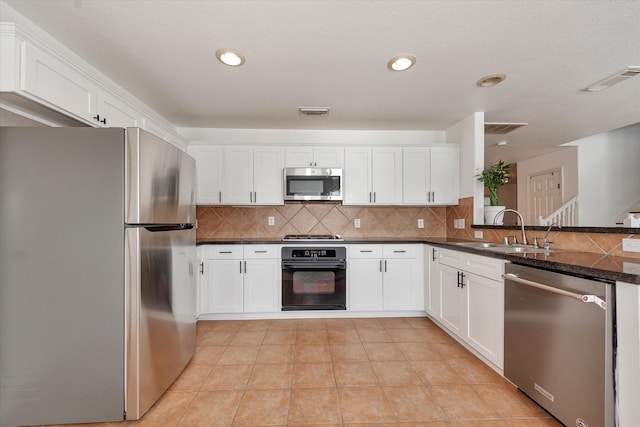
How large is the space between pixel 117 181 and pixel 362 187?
2476 millimetres

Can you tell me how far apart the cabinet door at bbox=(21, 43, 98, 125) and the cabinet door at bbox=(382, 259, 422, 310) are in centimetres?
295

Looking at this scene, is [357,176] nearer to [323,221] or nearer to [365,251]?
[323,221]

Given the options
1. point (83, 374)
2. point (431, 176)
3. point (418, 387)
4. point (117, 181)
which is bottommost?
point (418, 387)

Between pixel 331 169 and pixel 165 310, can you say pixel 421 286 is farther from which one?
pixel 165 310

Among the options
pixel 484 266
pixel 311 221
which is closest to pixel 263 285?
pixel 311 221

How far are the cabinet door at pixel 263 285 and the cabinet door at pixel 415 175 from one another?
1782 millimetres

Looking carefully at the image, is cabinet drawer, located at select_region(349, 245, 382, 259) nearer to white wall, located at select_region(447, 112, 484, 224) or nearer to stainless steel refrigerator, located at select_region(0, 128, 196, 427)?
white wall, located at select_region(447, 112, 484, 224)

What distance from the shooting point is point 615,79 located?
225 centimetres

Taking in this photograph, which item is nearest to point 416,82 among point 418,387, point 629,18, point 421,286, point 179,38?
point 629,18

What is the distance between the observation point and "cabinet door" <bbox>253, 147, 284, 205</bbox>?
10.8 feet

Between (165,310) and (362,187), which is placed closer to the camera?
(165,310)

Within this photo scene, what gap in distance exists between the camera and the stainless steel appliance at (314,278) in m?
3.04

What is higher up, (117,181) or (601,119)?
(601,119)

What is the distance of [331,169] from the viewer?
10.6 ft
